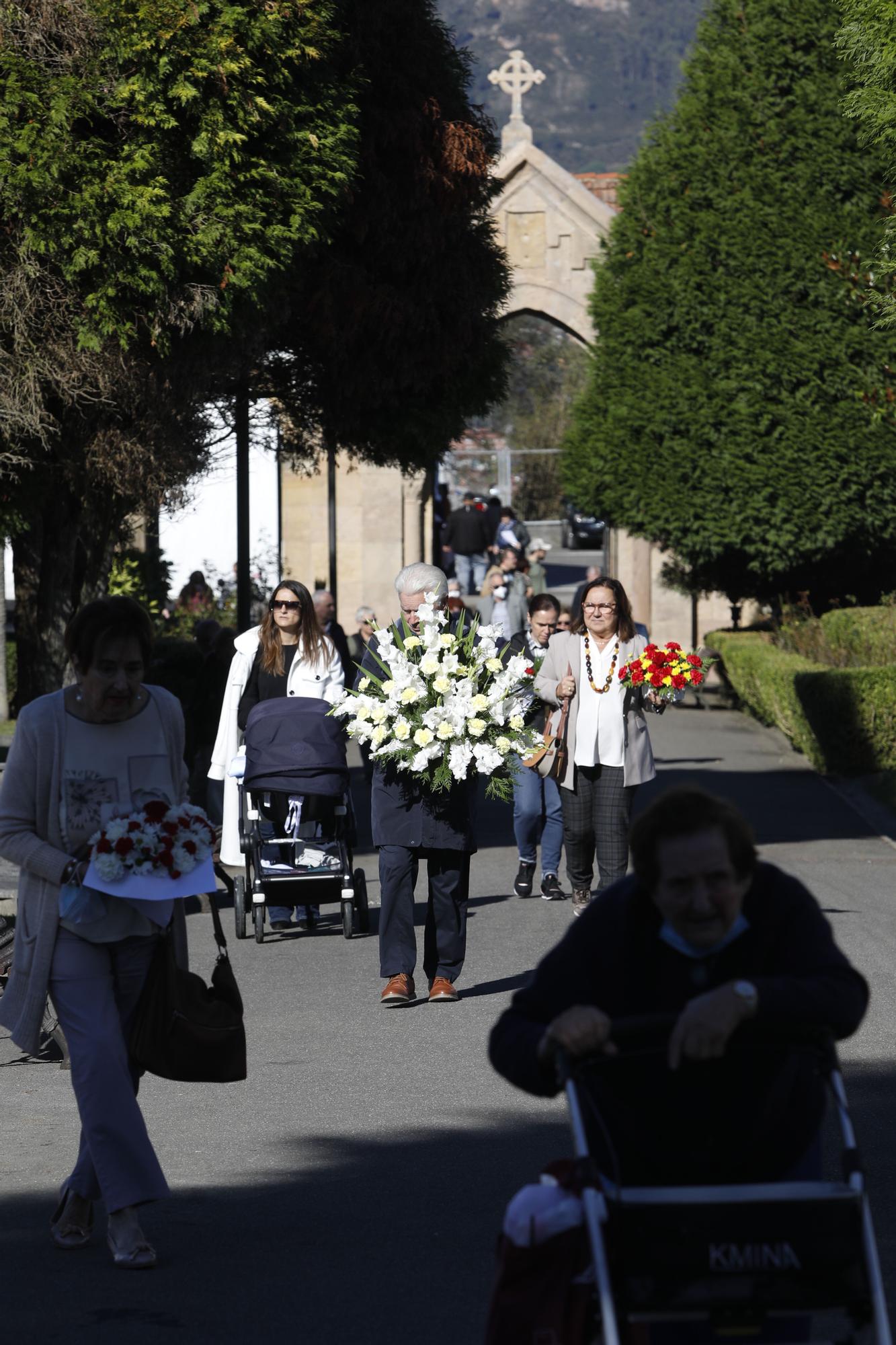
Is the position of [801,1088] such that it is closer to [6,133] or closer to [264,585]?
[6,133]

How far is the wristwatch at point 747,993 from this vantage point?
3.42 metres

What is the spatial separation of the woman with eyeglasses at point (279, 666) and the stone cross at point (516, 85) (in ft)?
78.4

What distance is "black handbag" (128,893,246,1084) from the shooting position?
5.41m

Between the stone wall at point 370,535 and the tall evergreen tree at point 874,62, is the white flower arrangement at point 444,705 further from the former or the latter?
the stone wall at point 370,535

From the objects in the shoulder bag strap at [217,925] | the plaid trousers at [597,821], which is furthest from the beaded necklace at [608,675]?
the shoulder bag strap at [217,925]

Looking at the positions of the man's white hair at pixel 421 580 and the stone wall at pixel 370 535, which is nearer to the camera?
the man's white hair at pixel 421 580

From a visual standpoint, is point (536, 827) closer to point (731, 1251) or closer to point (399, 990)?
point (399, 990)

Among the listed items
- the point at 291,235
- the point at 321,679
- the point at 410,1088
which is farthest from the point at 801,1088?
the point at 291,235

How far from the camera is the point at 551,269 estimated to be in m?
34.4

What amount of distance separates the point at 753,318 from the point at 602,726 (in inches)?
655

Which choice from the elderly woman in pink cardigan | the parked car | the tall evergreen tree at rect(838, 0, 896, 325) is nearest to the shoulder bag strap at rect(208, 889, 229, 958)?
the elderly woman in pink cardigan

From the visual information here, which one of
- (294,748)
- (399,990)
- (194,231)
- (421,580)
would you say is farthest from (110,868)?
(194,231)

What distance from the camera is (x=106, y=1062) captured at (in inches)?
209

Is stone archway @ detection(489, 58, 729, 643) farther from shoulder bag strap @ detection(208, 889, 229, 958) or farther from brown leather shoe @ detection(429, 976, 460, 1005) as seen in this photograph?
shoulder bag strap @ detection(208, 889, 229, 958)
